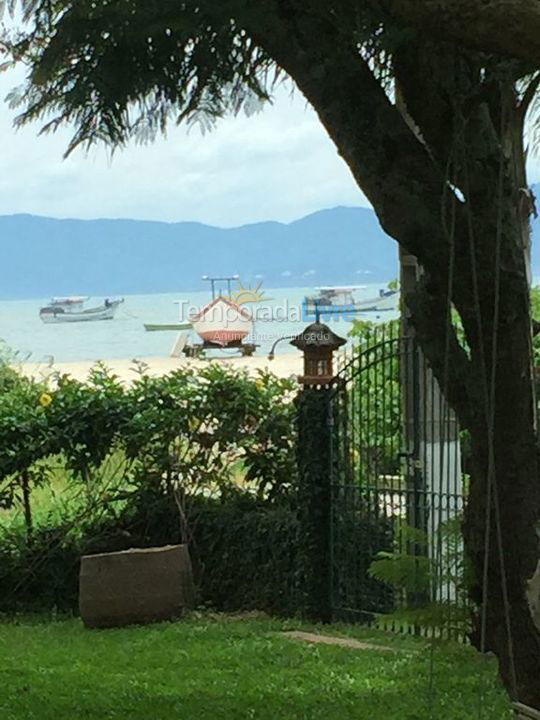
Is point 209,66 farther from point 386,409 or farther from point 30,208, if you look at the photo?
point 30,208

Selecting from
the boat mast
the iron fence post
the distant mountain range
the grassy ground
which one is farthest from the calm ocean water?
the distant mountain range

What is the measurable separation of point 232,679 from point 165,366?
334cm

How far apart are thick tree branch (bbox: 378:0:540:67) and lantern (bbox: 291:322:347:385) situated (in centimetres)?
452

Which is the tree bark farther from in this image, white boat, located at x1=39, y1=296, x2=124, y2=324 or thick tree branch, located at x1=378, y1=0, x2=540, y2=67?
white boat, located at x1=39, y1=296, x2=124, y2=324

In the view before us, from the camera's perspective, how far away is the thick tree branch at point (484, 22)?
172 cm

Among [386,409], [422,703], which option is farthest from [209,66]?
[386,409]

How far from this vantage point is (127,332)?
14055mm

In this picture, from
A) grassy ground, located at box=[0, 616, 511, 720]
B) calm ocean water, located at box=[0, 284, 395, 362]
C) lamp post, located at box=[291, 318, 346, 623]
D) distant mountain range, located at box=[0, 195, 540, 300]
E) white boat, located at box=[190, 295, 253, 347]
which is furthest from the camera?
distant mountain range, located at box=[0, 195, 540, 300]

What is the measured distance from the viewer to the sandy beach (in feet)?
23.9

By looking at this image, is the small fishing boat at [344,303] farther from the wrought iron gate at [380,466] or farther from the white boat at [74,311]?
the white boat at [74,311]

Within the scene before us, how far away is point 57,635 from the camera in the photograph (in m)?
5.95

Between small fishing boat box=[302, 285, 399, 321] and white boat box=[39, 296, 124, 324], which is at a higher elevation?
white boat box=[39, 296, 124, 324]

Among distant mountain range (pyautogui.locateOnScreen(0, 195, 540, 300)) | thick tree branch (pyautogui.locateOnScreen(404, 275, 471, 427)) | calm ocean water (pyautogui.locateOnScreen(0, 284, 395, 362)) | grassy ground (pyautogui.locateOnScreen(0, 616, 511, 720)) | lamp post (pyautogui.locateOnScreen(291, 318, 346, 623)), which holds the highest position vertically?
distant mountain range (pyautogui.locateOnScreen(0, 195, 540, 300))

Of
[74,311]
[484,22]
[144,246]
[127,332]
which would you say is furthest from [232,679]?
[144,246]
